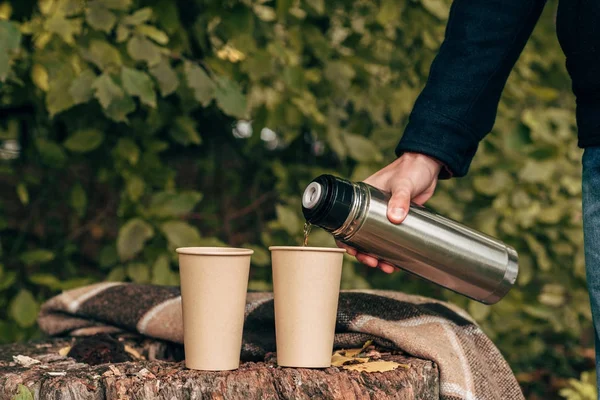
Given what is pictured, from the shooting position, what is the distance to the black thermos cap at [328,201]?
1216mm

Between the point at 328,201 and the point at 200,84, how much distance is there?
2.92ft

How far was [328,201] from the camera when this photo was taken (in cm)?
122

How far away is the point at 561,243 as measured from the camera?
2.83m

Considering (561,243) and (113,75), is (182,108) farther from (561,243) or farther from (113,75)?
(561,243)

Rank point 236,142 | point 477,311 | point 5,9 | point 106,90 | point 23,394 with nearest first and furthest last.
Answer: point 23,394 < point 106,90 < point 5,9 < point 477,311 < point 236,142

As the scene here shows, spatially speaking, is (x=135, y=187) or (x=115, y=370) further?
(x=135, y=187)

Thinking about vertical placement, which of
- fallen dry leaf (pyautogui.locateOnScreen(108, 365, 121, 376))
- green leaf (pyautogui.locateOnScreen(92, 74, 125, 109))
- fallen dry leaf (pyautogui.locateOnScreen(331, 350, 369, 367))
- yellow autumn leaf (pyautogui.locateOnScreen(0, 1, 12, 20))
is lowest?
fallen dry leaf (pyautogui.locateOnScreen(331, 350, 369, 367))

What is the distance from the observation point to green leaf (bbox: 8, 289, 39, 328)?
7.25ft

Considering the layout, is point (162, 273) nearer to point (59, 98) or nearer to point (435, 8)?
point (59, 98)

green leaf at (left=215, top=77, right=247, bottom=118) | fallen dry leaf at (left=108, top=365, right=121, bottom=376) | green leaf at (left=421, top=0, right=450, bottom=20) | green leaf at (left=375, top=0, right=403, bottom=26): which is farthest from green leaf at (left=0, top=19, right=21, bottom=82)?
green leaf at (left=421, top=0, right=450, bottom=20)

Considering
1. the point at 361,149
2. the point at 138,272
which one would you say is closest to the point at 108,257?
the point at 138,272

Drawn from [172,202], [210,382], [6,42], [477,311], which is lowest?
[477,311]

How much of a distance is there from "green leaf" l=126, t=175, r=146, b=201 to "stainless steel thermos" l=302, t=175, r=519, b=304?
3.65 ft

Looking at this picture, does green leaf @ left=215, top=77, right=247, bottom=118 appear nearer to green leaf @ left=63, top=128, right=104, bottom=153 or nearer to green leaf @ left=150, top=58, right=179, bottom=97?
green leaf @ left=150, top=58, right=179, bottom=97
